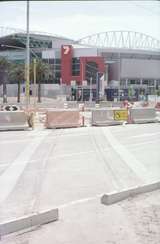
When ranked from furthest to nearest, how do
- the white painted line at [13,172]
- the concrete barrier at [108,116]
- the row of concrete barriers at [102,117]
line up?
the concrete barrier at [108,116] < the row of concrete barriers at [102,117] < the white painted line at [13,172]

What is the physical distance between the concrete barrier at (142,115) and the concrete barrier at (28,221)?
20795 millimetres

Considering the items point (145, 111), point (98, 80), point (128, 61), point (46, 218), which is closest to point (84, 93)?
point (98, 80)

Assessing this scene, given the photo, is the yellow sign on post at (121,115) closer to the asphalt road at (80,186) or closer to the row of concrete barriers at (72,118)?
the row of concrete barriers at (72,118)

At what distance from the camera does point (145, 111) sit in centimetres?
2755

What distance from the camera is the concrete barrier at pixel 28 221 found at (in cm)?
545

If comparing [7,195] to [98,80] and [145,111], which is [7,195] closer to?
[145,111]

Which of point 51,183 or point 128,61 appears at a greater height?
point 128,61

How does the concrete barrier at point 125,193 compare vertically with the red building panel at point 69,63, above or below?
below

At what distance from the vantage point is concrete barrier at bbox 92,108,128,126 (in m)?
24.2

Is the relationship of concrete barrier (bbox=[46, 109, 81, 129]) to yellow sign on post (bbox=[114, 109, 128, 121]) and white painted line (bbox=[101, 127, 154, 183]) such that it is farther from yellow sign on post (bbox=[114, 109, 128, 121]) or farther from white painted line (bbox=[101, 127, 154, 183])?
white painted line (bbox=[101, 127, 154, 183])

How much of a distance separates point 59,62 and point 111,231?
327 ft

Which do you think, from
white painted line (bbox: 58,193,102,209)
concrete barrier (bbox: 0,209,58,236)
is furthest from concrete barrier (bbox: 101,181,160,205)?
concrete barrier (bbox: 0,209,58,236)

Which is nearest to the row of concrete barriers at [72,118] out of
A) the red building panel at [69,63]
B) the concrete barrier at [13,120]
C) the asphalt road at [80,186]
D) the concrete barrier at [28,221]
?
the concrete barrier at [13,120]

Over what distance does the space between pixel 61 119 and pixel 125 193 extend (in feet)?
50.2
